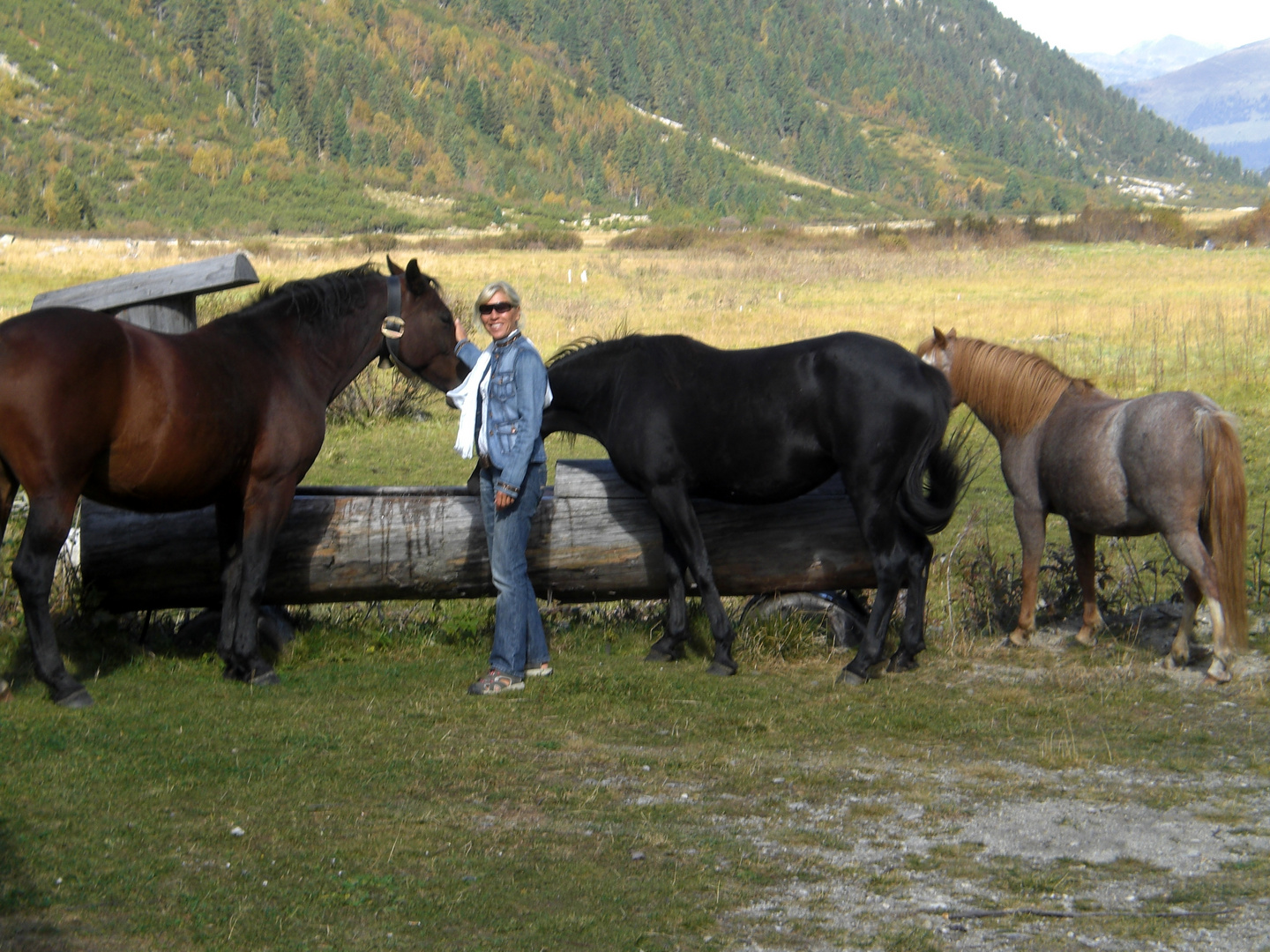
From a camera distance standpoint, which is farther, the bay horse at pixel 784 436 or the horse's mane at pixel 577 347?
the horse's mane at pixel 577 347

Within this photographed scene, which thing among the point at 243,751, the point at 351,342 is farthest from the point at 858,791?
the point at 351,342

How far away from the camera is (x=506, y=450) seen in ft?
21.9

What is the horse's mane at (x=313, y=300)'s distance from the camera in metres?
7.08

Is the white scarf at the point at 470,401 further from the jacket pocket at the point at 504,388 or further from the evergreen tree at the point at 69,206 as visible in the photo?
the evergreen tree at the point at 69,206

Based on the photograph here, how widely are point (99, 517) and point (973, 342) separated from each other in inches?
228

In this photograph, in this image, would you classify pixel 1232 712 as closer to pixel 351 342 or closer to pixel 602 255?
pixel 351 342

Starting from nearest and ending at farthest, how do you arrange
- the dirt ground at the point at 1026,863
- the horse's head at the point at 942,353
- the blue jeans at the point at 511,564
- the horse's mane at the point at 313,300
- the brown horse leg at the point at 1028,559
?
the dirt ground at the point at 1026,863, the blue jeans at the point at 511,564, the horse's mane at the point at 313,300, the brown horse leg at the point at 1028,559, the horse's head at the point at 942,353

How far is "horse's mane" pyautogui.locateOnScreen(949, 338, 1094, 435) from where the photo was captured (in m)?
7.76

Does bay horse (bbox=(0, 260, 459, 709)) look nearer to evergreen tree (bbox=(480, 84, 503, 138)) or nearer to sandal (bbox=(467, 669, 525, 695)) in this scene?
sandal (bbox=(467, 669, 525, 695))

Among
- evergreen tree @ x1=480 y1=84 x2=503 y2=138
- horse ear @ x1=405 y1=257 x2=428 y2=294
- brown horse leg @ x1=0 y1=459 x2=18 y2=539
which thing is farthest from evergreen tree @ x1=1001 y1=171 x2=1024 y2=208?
brown horse leg @ x1=0 y1=459 x2=18 y2=539

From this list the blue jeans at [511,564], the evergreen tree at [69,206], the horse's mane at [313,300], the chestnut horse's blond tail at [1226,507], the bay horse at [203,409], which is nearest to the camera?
the bay horse at [203,409]

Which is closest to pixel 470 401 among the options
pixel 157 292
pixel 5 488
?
pixel 157 292

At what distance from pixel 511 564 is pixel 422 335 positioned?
60.6 inches

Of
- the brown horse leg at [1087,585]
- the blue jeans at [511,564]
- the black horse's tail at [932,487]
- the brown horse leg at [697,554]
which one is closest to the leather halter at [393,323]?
the blue jeans at [511,564]
